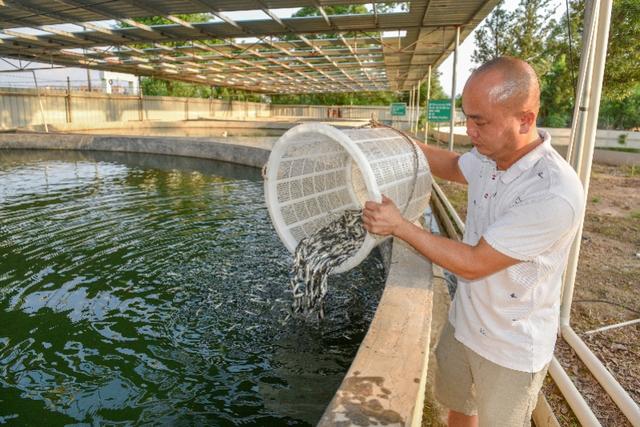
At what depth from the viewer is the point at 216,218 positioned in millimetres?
8273

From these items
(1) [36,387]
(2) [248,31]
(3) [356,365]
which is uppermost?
(2) [248,31]

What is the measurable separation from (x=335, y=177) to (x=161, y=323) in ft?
7.69

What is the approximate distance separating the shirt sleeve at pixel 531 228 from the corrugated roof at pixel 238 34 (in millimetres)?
9015

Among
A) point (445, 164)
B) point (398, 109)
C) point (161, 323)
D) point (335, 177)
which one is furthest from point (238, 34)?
point (398, 109)

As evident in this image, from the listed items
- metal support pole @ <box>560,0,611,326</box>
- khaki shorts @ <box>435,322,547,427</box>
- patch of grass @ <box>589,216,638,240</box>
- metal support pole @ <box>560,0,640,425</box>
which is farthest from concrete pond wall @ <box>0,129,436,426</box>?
patch of grass @ <box>589,216,638,240</box>

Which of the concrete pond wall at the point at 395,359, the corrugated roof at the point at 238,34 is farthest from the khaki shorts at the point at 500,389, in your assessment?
the corrugated roof at the point at 238,34

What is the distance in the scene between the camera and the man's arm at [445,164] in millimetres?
2972

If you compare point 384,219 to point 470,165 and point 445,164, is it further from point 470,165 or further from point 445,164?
point 445,164

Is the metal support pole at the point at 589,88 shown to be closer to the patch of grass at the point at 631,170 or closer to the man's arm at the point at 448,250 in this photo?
the man's arm at the point at 448,250

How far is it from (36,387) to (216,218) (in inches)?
195

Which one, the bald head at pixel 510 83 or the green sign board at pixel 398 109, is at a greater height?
the green sign board at pixel 398 109

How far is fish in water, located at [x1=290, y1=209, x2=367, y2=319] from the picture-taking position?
3.63 m

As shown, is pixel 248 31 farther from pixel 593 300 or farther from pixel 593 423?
pixel 593 423

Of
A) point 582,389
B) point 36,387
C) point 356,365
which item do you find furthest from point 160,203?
point 582,389
